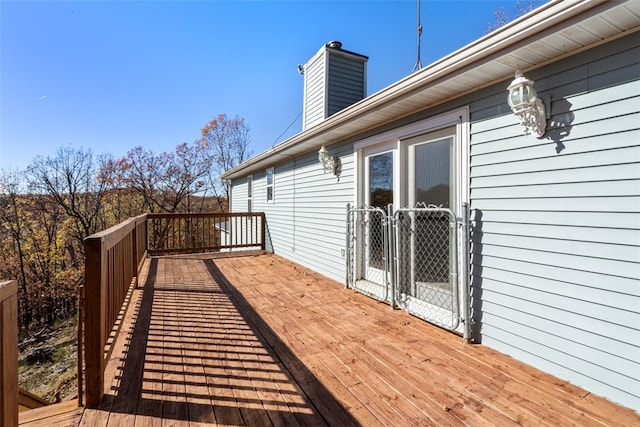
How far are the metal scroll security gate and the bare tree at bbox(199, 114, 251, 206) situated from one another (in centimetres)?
1441

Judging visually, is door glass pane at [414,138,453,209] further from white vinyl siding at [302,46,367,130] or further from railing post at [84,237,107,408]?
white vinyl siding at [302,46,367,130]

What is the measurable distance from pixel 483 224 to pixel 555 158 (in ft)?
2.42

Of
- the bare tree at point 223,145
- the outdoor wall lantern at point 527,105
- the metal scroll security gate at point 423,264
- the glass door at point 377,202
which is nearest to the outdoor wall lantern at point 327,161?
the glass door at point 377,202

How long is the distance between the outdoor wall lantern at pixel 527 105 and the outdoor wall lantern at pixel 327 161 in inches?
118

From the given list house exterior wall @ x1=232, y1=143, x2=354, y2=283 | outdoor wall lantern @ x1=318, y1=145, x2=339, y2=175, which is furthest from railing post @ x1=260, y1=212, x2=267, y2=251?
outdoor wall lantern @ x1=318, y1=145, x2=339, y2=175

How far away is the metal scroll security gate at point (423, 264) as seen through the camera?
2812 mm

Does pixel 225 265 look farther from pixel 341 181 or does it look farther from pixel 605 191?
pixel 605 191

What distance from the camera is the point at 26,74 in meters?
11.3

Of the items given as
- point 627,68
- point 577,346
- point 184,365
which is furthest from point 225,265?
point 627,68

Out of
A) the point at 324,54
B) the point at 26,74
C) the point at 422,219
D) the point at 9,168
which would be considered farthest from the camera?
the point at 9,168

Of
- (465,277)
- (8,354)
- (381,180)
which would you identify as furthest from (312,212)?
(8,354)

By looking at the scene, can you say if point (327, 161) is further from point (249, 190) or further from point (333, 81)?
point (249, 190)

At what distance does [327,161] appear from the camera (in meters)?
5.11

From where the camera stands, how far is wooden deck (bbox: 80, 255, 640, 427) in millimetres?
1743
